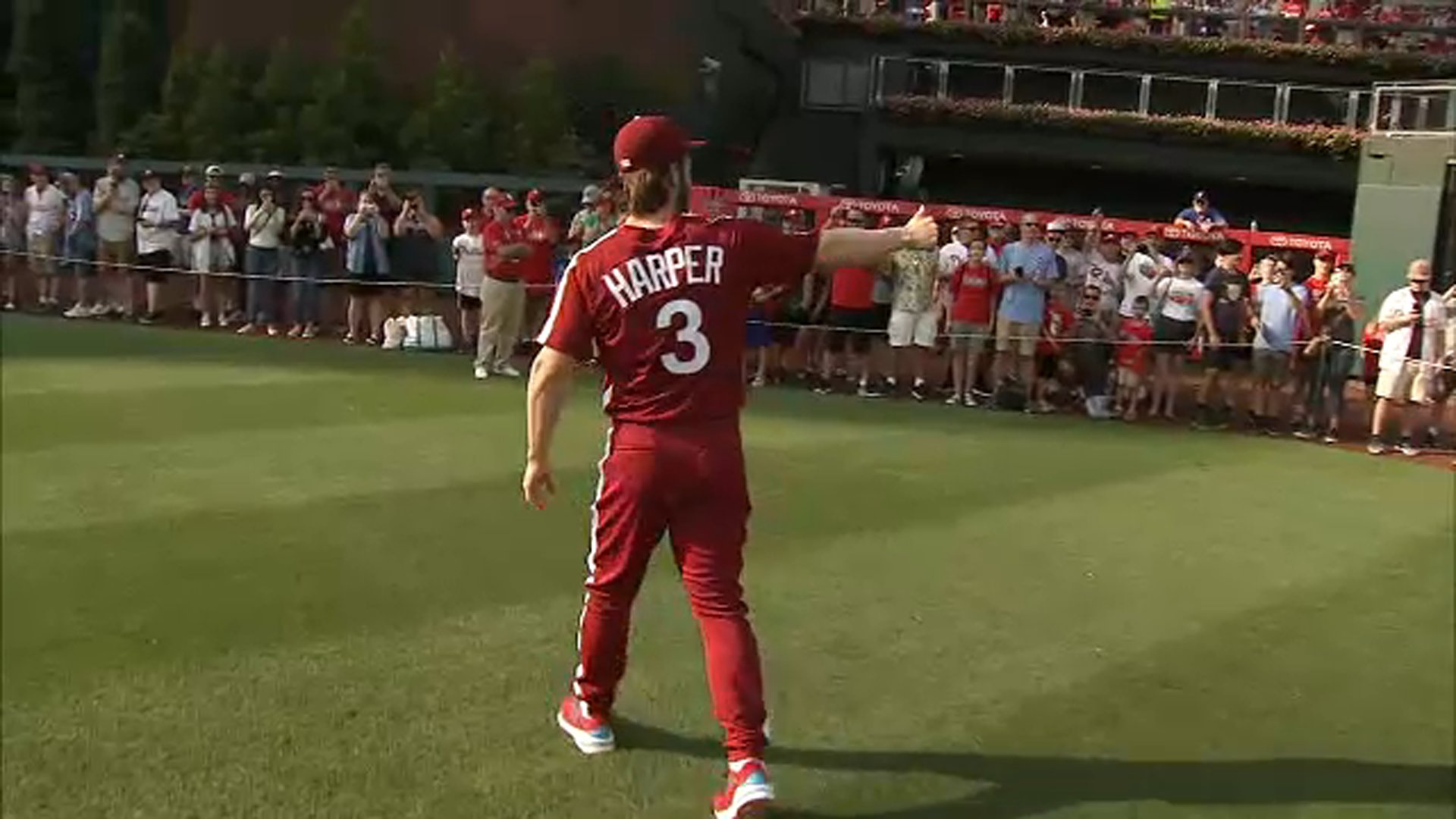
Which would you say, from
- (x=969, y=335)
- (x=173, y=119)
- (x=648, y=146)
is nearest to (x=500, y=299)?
(x=969, y=335)

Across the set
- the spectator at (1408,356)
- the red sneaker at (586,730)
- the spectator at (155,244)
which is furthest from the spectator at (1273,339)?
the spectator at (155,244)

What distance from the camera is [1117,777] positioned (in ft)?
16.8

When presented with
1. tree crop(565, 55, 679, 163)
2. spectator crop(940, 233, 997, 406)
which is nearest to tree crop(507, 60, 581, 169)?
tree crop(565, 55, 679, 163)

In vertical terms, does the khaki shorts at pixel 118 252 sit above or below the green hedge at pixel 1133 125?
below

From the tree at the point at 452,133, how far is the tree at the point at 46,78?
5.85 metres

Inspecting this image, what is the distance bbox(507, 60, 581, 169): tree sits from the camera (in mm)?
22094

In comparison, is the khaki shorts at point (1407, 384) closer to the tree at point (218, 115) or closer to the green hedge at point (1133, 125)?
the green hedge at point (1133, 125)

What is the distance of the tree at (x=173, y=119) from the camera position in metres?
23.1

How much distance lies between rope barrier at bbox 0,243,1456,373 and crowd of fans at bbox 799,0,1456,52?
16.3m

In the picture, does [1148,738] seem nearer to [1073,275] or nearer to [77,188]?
[1073,275]

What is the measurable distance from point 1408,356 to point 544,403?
10389 millimetres

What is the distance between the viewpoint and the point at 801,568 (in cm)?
761

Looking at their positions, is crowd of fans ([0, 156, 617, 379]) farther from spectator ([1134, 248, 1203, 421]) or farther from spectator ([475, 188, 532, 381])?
spectator ([1134, 248, 1203, 421])

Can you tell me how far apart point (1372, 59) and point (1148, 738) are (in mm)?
26772
